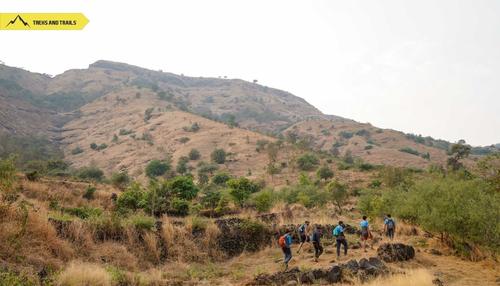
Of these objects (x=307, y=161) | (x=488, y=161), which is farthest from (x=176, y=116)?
(x=488, y=161)

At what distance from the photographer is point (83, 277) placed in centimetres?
914

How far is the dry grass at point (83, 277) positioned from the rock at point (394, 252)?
32.2 feet

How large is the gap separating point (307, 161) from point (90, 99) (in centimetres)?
9476

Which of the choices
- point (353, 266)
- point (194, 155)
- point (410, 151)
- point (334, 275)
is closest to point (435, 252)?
point (353, 266)

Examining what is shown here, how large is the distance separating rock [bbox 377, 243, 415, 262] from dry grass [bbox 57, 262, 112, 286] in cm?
981

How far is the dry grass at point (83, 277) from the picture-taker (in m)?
8.94

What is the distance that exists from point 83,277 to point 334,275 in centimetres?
700

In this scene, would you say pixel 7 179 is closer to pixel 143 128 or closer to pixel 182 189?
pixel 182 189

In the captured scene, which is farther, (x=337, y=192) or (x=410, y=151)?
(x=410, y=151)

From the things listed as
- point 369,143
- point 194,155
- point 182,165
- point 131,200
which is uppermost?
point 369,143

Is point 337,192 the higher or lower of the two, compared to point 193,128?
lower

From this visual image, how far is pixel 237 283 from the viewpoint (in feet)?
39.2

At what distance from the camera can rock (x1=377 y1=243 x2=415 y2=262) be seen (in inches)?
565

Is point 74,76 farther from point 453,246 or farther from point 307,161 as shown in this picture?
point 453,246
